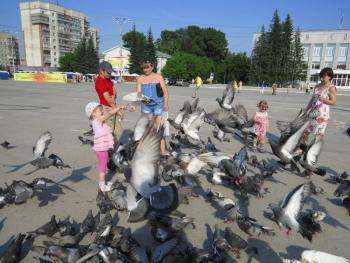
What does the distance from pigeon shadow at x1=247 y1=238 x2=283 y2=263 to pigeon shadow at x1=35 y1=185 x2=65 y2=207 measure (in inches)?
111

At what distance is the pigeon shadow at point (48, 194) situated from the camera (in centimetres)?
469

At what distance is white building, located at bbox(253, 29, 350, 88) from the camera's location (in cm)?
9231

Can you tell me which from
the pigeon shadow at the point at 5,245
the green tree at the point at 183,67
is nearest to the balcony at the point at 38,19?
the green tree at the point at 183,67

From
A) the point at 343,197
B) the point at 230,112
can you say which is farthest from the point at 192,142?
the point at 343,197

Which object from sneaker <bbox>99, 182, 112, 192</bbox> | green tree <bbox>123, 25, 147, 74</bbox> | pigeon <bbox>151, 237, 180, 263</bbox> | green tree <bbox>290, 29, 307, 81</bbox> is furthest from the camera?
green tree <bbox>123, 25, 147, 74</bbox>

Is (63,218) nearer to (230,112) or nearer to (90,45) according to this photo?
(230,112)

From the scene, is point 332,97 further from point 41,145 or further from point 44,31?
point 44,31

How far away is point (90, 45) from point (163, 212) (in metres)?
89.1

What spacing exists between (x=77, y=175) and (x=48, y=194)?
0.92m

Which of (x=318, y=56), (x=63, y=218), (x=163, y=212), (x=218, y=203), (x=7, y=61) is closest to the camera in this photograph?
(x=163, y=212)

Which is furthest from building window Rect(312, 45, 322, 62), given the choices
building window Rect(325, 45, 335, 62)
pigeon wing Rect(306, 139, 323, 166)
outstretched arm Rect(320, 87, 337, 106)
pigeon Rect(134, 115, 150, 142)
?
pigeon Rect(134, 115, 150, 142)

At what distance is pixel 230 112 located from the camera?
26.2 feet

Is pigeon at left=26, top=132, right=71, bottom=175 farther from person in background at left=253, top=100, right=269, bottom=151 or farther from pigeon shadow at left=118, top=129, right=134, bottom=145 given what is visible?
person in background at left=253, top=100, right=269, bottom=151

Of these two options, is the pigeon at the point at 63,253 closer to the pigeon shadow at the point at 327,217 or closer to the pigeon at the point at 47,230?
the pigeon at the point at 47,230
